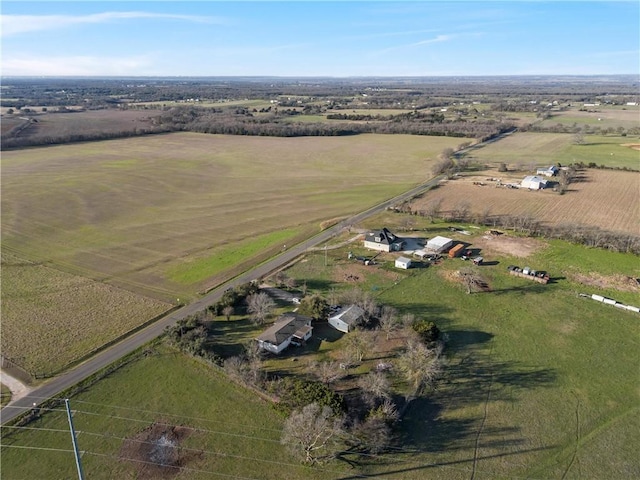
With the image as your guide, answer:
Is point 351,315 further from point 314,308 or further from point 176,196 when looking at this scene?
point 176,196

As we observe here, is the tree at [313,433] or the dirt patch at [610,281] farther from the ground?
the dirt patch at [610,281]

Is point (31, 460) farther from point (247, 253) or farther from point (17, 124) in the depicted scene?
point (17, 124)

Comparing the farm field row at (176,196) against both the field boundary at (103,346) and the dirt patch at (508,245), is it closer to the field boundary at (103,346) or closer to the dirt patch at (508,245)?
the field boundary at (103,346)

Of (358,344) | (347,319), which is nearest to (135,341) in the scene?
(347,319)

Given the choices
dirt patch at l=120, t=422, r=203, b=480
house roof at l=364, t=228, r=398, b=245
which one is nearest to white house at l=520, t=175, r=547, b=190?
house roof at l=364, t=228, r=398, b=245

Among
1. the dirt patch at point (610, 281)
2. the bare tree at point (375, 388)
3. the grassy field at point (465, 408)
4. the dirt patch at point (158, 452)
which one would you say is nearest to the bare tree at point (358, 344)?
the grassy field at point (465, 408)

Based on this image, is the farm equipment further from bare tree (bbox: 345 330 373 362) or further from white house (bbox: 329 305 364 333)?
bare tree (bbox: 345 330 373 362)

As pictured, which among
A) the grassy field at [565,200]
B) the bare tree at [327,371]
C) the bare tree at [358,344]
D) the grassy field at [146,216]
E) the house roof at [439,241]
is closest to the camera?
the bare tree at [327,371]

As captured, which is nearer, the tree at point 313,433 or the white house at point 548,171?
the tree at point 313,433
